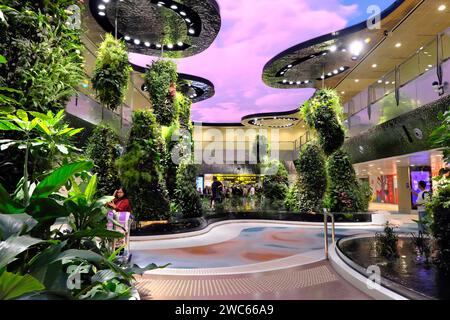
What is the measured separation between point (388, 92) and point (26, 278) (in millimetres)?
10428

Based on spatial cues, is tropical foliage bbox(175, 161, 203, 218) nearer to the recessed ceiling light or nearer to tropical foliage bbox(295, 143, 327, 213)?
tropical foliage bbox(295, 143, 327, 213)

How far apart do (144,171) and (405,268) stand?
603 centimetres

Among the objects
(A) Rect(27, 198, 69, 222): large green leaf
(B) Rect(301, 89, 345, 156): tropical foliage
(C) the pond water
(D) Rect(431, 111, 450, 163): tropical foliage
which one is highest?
(B) Rect(301, 89, 345, 156): tropical foliage

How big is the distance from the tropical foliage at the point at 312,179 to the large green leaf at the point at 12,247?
34.7ft

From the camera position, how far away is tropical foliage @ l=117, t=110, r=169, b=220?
25.9 ft

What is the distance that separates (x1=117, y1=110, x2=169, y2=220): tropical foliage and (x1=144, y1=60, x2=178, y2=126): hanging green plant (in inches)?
46.2

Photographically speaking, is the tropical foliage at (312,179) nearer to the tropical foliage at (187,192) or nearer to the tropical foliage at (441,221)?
the tropical foliage at (187,192)

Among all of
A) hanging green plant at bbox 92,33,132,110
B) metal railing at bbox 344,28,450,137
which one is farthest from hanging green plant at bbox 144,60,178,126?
metal railing at bbox 344,28,450,137

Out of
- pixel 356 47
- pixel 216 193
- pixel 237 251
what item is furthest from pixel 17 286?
pixel 216 193

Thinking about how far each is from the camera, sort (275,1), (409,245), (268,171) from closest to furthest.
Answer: (275,1)
(409,245)
(268,171)

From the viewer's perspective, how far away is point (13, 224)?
1220mm

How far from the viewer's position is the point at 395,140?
32.0 ft
